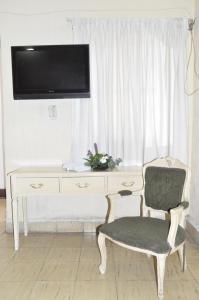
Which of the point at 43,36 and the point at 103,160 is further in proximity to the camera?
the point at 43,36

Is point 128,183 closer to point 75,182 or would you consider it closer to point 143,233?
point 75,182

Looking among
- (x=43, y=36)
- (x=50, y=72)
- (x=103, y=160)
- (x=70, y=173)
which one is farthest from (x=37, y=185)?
(x=43, y=36)

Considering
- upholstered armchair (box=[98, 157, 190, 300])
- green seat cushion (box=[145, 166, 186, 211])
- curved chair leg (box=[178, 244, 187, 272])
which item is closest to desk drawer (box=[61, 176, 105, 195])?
upholstered armchair (box=[98, 157, 190, 300])

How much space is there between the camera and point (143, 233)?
7.63 feet

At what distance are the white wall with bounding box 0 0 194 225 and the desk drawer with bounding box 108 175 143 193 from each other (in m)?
0.69

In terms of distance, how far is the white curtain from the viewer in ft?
11.0

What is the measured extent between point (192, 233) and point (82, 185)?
1.29 metres

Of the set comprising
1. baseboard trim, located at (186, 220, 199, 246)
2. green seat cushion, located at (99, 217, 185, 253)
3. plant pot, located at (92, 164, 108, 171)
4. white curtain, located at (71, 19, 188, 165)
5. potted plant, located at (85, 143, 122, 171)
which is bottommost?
baseboard trim, located at (186, 220, 199, 246)

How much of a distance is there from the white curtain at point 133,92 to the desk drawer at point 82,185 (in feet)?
1.52

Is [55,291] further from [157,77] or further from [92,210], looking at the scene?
[157,77]

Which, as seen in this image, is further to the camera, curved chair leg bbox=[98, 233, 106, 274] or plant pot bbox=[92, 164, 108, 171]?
plant pot bbox=[92, 164, 108, 171]

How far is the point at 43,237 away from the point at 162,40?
251cm

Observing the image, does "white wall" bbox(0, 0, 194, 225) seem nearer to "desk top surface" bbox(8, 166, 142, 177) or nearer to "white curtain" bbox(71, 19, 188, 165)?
"white curtain" bbox(71, 19, 188, 165)

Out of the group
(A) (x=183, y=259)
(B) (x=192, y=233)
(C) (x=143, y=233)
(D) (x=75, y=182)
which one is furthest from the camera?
(B) (x=192, y=233)
